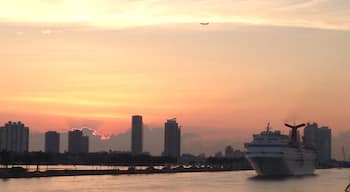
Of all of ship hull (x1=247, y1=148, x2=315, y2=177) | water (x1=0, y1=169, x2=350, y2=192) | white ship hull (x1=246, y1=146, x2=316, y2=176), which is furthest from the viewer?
ship hull (x1=247, y1=148, x2=315, y2=177)

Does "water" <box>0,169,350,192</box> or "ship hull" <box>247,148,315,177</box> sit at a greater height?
"ship hull" <box>247,148,315,177</box>

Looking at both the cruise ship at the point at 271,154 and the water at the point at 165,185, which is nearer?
the water at the point at 165,185

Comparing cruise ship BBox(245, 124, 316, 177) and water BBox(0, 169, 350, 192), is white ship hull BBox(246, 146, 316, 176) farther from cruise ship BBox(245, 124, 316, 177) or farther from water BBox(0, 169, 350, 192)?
water BBox(0, 169, 350, 192)

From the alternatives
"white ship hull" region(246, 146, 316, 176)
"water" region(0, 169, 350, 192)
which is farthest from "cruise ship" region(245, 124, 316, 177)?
"water" region(0, 169, 350, 192)

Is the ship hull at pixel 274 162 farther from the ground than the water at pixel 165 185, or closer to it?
farther from the ground

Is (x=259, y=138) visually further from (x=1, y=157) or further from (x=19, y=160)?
(x=19, y=160)

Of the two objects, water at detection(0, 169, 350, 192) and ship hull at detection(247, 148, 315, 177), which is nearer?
water at detection(0, 169, 350, 192)

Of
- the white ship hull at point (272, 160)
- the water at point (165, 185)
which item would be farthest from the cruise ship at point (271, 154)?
the water at point (165, 185)

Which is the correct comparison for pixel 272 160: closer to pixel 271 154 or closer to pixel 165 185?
pixel 271 154

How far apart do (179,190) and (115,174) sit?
72869 millimetres

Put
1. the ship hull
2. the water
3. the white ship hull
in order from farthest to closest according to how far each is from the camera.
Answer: the ship hull, the white ship hull, the water

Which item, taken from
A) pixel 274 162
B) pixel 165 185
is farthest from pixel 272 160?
pixel 165 185

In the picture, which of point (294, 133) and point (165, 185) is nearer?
point (165, 185)

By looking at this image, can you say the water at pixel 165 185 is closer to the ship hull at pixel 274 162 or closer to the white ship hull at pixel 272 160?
the white ship hull at pixel 272 160
